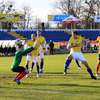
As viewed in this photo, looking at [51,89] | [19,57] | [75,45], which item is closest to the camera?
[51,89]

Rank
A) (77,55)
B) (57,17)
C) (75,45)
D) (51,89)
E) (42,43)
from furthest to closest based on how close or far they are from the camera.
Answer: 1. (57,17)
2. (42,43)
3. (75,45)
4. (77,55)
5. (51,89)

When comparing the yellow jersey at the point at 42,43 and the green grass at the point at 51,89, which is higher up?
the yellow jersey at the point at 42,43

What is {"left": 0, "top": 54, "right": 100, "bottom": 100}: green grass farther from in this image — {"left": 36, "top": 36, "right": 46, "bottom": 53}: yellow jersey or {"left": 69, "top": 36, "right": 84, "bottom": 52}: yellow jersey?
{"left": 36, "top": 36, "right": 46, "bottom": 53}: yellow jersey

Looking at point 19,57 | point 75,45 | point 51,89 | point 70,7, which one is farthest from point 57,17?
point 51,89

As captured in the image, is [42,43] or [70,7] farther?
[70,7]

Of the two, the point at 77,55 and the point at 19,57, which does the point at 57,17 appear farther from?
the point at 19,57

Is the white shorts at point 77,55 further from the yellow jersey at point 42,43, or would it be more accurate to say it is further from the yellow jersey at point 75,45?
the yellow jersey at point 42,43

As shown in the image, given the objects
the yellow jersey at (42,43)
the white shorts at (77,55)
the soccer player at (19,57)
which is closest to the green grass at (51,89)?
the soccer player at (19,57)

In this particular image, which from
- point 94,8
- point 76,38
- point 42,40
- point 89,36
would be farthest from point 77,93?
point 94,8

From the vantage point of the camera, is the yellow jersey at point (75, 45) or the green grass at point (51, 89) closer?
the green grass at point (51, 89)

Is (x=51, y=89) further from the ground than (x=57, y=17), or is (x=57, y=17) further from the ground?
(x=51, y=89)

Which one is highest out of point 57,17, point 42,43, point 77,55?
point 42,43

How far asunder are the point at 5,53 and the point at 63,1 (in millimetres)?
47099

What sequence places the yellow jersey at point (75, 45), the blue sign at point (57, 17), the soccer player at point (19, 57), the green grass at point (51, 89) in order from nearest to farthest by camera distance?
the green grass at point (51, 89) < the soccer player at point (19, 57) < the yellow jersey at point (75, 45) < the blue sign at point (57, 17)
